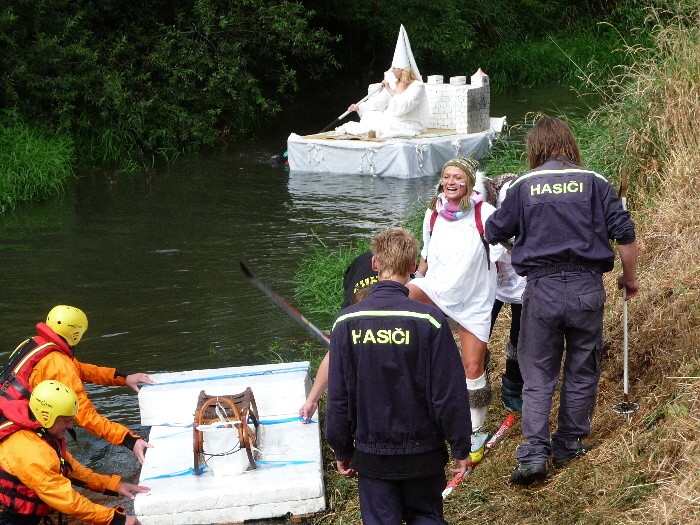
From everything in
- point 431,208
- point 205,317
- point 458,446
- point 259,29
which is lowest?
point 205,317

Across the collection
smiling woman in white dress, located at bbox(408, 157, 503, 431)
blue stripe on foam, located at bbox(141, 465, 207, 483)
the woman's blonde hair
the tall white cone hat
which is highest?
the tall white cone hat

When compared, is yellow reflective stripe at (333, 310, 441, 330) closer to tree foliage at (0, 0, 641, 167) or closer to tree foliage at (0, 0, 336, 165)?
tree foliage at (0, 0, 641, 167)

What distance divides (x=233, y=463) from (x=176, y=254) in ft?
21.0

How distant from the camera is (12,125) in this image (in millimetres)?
16531

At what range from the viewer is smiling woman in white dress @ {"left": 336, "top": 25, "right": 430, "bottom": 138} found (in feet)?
49.3

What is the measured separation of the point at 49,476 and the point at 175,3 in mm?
15601

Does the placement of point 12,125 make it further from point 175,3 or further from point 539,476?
point 539,476

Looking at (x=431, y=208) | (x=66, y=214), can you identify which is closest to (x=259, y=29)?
(x=66, y=214)

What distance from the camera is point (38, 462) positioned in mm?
5094

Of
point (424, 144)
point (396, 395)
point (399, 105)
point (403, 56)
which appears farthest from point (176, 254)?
point (396, 395)

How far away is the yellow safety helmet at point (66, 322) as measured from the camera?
19.1 feet

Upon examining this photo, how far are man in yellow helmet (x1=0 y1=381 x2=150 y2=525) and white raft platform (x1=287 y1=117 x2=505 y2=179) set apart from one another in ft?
32.2

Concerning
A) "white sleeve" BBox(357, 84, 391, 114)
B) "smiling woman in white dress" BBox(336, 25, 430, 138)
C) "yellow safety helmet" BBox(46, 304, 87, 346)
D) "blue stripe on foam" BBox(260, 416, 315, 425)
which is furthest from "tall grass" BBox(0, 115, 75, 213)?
"blue stripe on foam" BBox(260, 416, 315, 425)

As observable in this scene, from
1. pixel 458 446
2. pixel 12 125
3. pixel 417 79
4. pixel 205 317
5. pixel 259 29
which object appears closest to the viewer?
pixel 458 446
